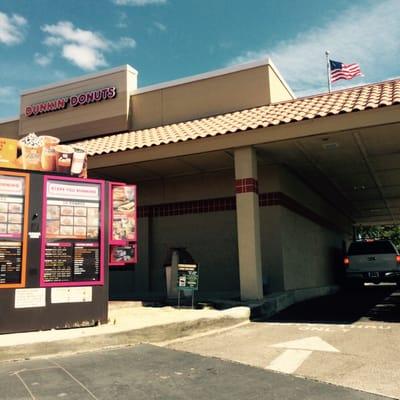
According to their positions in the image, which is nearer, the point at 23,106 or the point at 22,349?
the point at 22,349

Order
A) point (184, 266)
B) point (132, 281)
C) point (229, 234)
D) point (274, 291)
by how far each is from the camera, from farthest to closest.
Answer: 1. point (132, 281)
2. point (229, 234)
3. point (274, 291)
4. point (184, 266)

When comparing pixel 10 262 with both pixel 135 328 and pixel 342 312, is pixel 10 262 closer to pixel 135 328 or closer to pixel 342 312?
pixel 135 328

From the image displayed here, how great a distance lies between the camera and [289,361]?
619cm

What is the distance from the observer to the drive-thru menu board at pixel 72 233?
750cm

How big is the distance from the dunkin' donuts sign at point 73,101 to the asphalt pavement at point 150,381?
1176 centimetres

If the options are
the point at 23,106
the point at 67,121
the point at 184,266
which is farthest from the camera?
the point at 23,106

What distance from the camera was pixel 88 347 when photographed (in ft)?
22.3

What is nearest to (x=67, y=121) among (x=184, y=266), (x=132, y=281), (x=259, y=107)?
(x=132, y=281)

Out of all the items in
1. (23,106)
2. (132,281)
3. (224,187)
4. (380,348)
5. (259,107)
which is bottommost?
(380,348)

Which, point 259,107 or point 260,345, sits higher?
point 259,107

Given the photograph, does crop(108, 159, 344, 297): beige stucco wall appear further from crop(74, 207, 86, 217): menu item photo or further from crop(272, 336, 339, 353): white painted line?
crop(74, 207, 86, 217): menu item photo

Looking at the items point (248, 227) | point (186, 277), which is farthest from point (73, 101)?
point (186, 277)

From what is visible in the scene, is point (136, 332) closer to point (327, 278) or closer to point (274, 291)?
point (274, 291)

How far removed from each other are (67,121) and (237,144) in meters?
8.45
